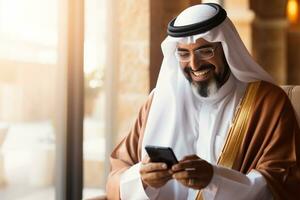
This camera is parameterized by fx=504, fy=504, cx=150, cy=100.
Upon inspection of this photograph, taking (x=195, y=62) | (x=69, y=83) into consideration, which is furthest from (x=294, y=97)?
(x=69, y=83)

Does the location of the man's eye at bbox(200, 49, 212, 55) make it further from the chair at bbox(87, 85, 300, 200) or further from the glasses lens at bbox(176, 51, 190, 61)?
the chair at bbox(87, 85, 300, 200)

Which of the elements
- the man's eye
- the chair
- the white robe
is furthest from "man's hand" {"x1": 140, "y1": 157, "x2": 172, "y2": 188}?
the man's eye

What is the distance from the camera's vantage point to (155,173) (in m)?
1.63

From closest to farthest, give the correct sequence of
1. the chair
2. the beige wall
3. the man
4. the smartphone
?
1. the smartphone
2. the man
3. the chair
4. the beige wall

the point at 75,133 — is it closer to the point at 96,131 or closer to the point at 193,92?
the point at 96,131

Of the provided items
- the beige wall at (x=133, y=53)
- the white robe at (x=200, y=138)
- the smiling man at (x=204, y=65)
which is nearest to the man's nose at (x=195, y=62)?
the smiling man at (x=204, y=65)

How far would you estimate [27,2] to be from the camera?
8.73 ft

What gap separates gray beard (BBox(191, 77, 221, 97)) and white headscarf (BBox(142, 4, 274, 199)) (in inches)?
0.7

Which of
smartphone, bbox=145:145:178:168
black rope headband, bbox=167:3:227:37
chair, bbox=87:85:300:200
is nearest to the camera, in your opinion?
smartphone, bbox=145:145:178:168

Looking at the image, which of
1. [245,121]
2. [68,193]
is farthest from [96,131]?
[245,121]

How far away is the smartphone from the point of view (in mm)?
1521

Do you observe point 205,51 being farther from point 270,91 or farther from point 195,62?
point 270,91

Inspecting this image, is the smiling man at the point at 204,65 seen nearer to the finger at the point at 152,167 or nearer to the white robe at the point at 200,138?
the white robe at the point at 200,138

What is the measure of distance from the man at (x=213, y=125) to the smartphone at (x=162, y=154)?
0.02 m
